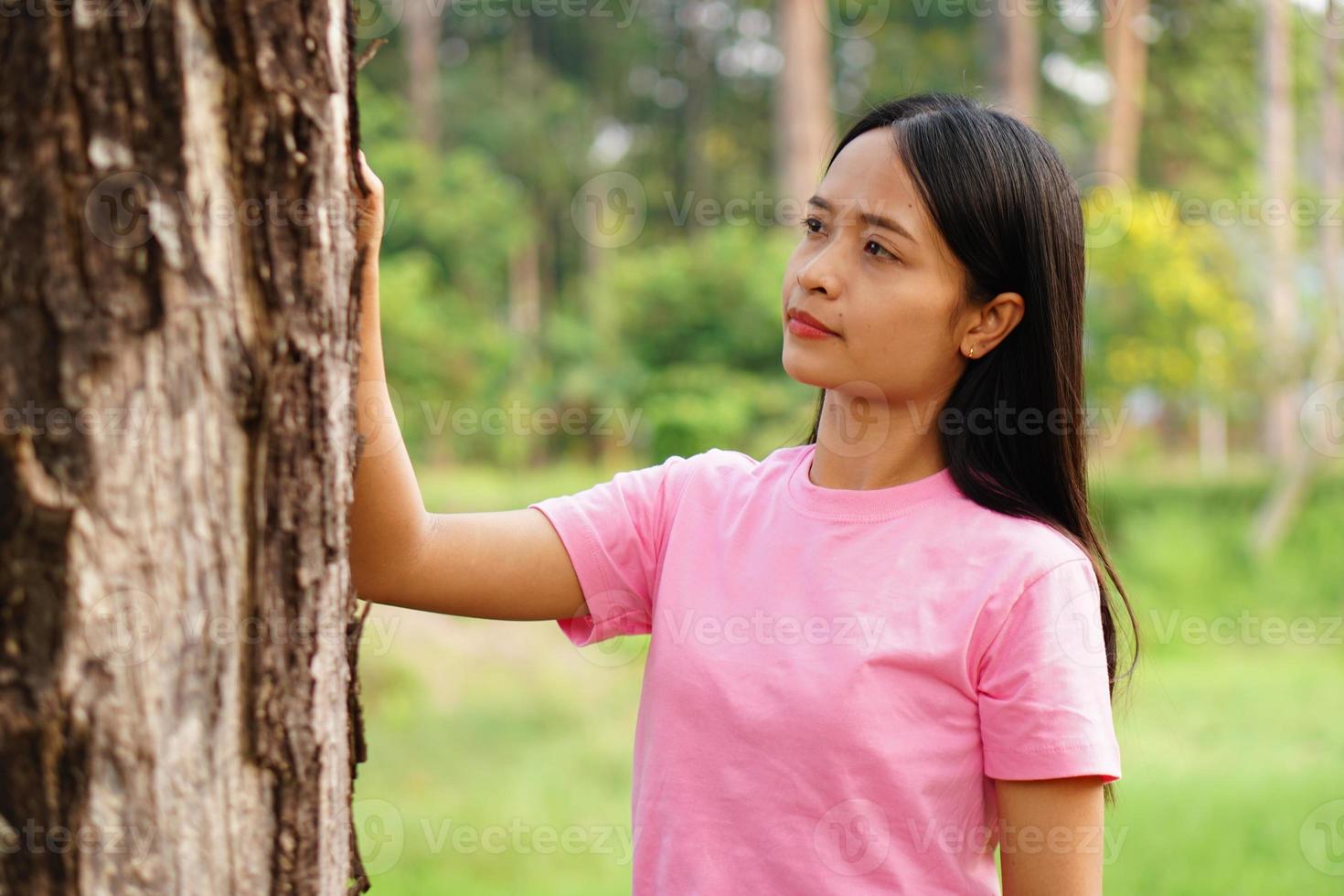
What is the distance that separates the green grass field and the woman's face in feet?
2.16

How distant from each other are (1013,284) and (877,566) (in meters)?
0.33

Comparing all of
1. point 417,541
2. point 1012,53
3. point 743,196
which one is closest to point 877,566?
point 417,541

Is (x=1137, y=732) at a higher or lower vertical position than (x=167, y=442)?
lower

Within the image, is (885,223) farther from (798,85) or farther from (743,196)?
(743,196)

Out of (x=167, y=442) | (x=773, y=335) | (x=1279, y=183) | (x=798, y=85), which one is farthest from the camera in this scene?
(x=1279, y=183)

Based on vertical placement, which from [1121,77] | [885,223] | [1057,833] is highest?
[1121,77]

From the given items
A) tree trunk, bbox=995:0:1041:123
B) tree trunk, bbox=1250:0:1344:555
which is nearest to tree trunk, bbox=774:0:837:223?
tree trunk, bbox=995:0:1041:123

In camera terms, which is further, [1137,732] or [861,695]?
[1137,732]

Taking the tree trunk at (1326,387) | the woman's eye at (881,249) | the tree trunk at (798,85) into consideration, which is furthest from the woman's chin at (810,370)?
the tree trunk at (798,85)

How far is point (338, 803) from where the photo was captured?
40.3 inches

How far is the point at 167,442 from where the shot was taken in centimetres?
89

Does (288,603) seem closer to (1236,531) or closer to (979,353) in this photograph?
(979,353)

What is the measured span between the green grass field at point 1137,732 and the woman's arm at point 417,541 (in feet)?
2.67

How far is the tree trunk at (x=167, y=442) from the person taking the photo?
0.84m
